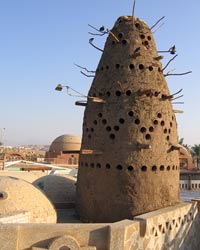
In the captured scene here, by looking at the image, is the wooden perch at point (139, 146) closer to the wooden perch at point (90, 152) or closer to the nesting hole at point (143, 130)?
the nesting hole at point (143, 130)

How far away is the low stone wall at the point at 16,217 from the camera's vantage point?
7.12 metres

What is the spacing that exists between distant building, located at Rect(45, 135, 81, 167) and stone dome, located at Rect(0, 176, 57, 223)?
1940 cm

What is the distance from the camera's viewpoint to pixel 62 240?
615cm

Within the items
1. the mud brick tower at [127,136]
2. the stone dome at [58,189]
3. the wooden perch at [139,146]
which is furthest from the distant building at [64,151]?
the wooden perch at [139,146]

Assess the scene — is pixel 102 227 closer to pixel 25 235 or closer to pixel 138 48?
pixel 25 235

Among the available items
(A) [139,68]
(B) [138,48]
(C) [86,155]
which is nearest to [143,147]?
(C) [86,155]

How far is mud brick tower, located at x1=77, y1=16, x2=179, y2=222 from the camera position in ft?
27.9

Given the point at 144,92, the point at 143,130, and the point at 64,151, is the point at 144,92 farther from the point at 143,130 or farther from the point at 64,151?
the point at 64,151

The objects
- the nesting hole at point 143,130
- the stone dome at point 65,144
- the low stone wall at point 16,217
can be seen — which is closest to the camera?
the low stone wall at point 16,217

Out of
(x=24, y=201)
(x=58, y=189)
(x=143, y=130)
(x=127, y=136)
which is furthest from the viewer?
(x=58, y=189)

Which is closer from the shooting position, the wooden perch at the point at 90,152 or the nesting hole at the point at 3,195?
the nesting hole at the point at 3,195

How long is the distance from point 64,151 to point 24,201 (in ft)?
73.9

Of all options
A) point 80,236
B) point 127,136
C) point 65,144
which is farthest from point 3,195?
point 65,144

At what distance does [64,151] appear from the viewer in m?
30.9
